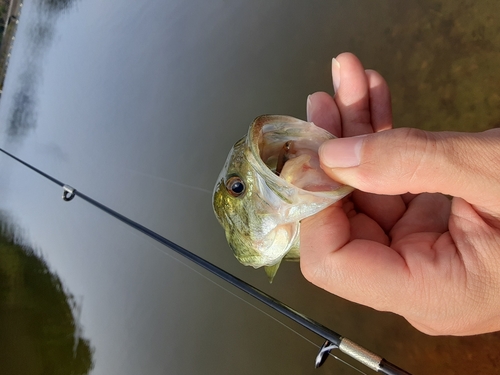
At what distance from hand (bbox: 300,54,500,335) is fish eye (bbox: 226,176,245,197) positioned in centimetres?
26

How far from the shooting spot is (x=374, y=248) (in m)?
1.11

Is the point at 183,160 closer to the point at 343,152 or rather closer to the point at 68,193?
the point at 68,193

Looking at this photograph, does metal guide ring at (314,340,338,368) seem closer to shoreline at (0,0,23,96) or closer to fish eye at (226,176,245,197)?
fish eye at (226,176,245,197)

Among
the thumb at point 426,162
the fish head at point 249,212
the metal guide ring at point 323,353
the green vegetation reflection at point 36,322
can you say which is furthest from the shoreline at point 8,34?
the thumb at point 426,162

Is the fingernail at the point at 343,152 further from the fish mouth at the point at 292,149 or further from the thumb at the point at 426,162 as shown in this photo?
the fish mouth at the point at 292,149

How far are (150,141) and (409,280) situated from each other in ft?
14.5

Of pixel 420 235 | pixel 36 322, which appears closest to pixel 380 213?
pixel 420 235

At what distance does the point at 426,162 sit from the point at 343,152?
0.65 ft

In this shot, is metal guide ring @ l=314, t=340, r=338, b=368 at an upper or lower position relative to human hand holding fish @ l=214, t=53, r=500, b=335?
lower

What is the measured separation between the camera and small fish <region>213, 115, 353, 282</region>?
1.12 m

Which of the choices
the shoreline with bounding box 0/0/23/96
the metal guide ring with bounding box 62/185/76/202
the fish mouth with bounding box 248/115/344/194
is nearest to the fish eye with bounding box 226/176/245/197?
the fish mouth with bounding box 248/115/344/194

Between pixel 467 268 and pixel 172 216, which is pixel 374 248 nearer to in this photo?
pixel 467 268

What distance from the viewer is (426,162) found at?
833 millimetres

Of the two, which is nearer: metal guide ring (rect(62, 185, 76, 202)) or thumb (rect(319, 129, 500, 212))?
thumb (rect(319, 129, 500, 212))
